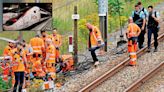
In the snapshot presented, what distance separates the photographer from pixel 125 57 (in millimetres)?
19000

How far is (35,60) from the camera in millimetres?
18000

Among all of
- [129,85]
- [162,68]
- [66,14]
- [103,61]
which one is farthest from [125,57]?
[66,14]

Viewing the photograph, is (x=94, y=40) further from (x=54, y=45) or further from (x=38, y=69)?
(x=38, y=69)

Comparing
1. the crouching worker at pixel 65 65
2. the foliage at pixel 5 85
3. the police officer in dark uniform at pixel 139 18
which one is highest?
the police officer in dark uniform at pixel 139 18

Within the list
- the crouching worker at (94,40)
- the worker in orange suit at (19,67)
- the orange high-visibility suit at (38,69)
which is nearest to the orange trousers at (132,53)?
the crouching worker at (94,40)

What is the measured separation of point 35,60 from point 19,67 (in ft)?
7.98

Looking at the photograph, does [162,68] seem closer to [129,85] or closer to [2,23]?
[129,85]

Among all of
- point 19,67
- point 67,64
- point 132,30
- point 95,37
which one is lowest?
point 67,64

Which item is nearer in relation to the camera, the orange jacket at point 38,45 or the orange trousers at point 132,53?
the orange trousers at point 132,53

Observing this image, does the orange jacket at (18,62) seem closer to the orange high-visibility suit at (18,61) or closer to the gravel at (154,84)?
the orange high-visibility suit at (18,61)

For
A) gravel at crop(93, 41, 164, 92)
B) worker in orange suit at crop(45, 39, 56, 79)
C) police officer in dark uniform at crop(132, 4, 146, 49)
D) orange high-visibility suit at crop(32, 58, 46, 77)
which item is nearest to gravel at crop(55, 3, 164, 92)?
gravel at crop(93, 41, 164, 92)

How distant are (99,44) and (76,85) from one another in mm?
2398

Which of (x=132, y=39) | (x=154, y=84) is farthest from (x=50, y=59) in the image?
(x=154, y=84)

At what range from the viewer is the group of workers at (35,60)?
1565 cm
